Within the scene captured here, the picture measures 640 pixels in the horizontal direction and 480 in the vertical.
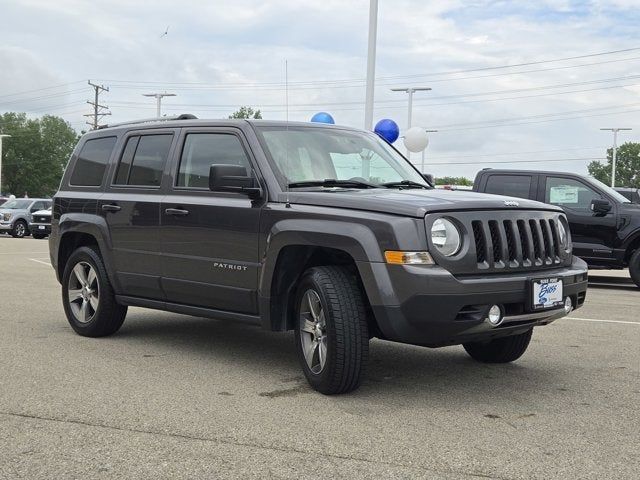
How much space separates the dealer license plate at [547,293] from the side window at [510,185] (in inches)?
324

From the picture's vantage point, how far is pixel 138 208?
20.4ft

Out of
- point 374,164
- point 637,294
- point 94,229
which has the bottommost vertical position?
point 637,294

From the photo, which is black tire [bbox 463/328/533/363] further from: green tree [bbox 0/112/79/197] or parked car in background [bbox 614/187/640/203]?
green tree [bbox 0/112/79/197]

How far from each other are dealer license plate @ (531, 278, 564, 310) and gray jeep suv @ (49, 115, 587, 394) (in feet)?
0.04

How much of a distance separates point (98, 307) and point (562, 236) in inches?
154

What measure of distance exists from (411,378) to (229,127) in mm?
2292

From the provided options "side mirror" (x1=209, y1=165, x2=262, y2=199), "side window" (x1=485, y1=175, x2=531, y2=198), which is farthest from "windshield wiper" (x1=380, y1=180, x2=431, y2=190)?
"side window" (x1=485, y1=175, x2=531, y2=198)

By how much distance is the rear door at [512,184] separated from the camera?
12.8 metres

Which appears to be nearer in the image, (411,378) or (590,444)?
(590,444)

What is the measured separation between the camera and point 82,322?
22.4 feet

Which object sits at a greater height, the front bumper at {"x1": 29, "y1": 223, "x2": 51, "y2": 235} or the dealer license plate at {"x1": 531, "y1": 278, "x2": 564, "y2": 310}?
the dealer license plate at {"x1": 531, "y1": 278, "x2": 564, "y2": 310}

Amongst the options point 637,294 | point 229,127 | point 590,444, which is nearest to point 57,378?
point 229,127

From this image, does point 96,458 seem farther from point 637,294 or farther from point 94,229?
point 637,294

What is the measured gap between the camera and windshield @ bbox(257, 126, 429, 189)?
546 centimetres
